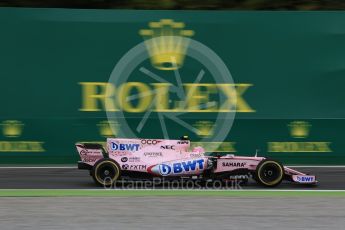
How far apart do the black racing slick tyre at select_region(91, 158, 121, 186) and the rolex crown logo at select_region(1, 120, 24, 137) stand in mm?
3412

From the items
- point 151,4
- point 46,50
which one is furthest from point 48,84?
point 151,4

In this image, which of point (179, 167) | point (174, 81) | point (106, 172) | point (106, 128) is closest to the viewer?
point (179, 167)

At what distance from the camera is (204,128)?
1260 centimetres

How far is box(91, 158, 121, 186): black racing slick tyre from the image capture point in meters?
9.47

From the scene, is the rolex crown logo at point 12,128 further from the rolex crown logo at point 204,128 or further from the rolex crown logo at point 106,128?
the rolex crown logo at point 204,128

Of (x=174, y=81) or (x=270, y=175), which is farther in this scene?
(x=174, y=81)

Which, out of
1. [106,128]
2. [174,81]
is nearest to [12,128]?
[106,128]

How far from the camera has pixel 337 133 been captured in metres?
12.6

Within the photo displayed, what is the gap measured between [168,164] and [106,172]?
953 mm

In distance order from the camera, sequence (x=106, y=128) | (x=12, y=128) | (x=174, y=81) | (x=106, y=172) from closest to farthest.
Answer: (x=106, y=172) → (x=12, y=128) → (x=106, y=128) → (x=174, y=81)

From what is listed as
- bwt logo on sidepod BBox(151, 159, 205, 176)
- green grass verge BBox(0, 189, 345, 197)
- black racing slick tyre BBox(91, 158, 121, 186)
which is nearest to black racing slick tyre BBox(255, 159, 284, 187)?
green grass verge BBox(0, 189, 345, 197)

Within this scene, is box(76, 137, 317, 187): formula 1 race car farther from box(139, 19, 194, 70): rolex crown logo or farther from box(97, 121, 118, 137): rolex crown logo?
box(139, 19, 194, 70): rolex crown logo

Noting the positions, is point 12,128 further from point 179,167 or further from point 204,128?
point 179,167

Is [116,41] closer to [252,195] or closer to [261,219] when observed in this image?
[252,195]
